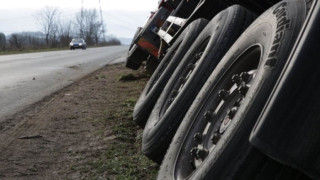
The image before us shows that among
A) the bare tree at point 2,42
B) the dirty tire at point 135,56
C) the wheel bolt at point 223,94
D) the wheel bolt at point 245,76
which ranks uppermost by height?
the wheel bolt at point 245,76

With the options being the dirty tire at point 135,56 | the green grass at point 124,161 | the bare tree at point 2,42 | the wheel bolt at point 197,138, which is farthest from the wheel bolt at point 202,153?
the bare tree at point 2,42

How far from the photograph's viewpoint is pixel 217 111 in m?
2.70

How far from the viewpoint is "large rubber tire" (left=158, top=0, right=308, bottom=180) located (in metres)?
1.89

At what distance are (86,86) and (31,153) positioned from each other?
6279 millimetres

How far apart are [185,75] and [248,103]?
2.21 metres

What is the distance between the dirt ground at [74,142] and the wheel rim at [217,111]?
0.99 meters

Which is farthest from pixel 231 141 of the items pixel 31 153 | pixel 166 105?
pixel 31 153

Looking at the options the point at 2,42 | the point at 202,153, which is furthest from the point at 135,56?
the point at 2,42

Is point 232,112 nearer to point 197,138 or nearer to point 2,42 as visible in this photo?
point 197,138

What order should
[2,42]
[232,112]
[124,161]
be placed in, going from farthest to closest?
1. [2,42]
2. [124,161]
3. [232,112]

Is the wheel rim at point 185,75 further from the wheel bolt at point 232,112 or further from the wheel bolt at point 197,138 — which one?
the wheel bolt at point 232,112

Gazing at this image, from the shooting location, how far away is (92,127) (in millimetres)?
5699

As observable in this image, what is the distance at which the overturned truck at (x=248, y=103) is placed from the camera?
169 cm

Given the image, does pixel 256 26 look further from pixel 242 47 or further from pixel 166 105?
pixel 166 105
